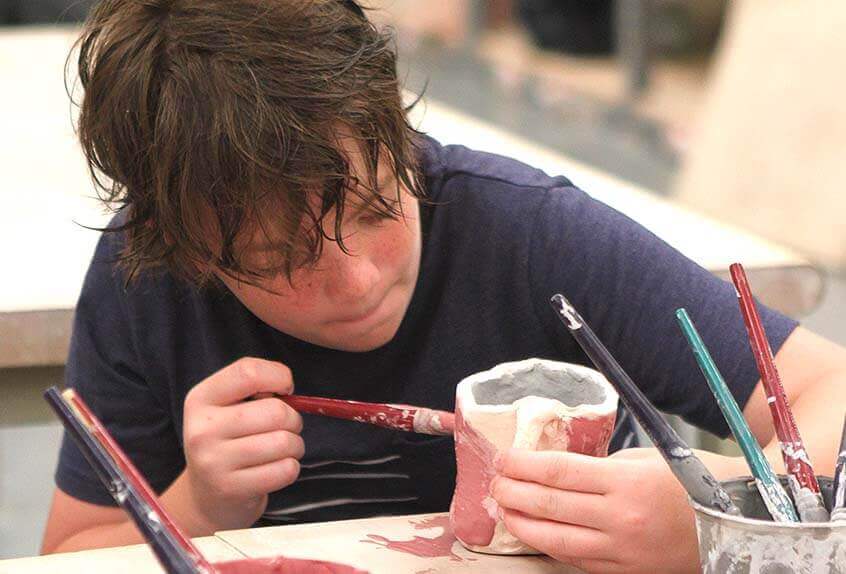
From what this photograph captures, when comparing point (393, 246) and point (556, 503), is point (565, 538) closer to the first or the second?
point (556, 503)

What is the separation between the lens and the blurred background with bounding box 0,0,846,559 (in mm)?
1318

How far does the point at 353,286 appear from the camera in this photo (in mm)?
898

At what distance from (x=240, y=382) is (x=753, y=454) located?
377 mm

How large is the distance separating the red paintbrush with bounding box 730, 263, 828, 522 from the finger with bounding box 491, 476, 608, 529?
0.36ft

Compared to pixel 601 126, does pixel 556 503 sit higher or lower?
higher

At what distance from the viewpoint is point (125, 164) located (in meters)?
0.92

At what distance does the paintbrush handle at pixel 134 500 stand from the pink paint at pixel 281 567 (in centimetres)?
8

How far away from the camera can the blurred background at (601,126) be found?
132 centimetres

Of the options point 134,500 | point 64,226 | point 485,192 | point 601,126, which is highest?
point 485,192

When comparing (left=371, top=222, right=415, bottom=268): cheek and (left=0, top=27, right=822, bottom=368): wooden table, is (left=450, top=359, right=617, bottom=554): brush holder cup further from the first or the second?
(left=0, top=27, right=822, bottom=368): wooden table

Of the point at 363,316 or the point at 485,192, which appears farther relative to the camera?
the point at 485,192

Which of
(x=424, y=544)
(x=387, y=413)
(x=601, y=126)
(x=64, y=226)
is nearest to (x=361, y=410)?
(x=387, y=413)

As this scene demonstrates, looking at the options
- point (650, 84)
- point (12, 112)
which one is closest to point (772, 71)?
point (650, 84)

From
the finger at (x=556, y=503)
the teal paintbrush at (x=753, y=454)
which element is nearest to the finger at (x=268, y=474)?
the finger at (x=556, y=503)
